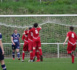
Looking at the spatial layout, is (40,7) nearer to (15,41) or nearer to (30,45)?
(15,41)

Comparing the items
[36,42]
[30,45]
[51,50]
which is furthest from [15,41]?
[36,42]

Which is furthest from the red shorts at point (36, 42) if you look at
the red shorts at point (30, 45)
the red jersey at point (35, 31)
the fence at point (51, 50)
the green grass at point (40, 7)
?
the green grass at point (40, 7)

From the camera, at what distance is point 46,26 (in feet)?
81.1

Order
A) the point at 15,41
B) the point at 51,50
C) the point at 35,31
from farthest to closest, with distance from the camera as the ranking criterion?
the point at 51,50
the point at 15,41
the point at 35,31

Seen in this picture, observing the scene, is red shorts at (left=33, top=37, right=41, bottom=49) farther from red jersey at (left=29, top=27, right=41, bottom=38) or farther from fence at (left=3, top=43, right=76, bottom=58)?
fence at (left=3, top=43, right=76, bottom=58)

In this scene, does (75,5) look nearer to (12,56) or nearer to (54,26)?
(54,26)

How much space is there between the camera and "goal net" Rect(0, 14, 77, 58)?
78.3 ft

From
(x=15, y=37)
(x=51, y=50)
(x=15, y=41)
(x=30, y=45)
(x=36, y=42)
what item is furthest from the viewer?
(x=51, y=50)

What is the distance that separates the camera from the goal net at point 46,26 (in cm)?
2388

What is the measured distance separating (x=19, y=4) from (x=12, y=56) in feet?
26.0

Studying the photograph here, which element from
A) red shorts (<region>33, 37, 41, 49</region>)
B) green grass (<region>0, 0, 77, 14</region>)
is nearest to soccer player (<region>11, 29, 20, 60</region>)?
red shorts (<region>33, 37, 41, 49</region>)

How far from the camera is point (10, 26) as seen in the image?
24797 millimetres

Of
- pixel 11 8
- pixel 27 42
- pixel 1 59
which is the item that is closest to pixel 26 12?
pixel 11 8

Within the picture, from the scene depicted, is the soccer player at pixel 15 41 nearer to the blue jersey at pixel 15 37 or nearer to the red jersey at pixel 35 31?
the blue jersey at pixel 15 37
